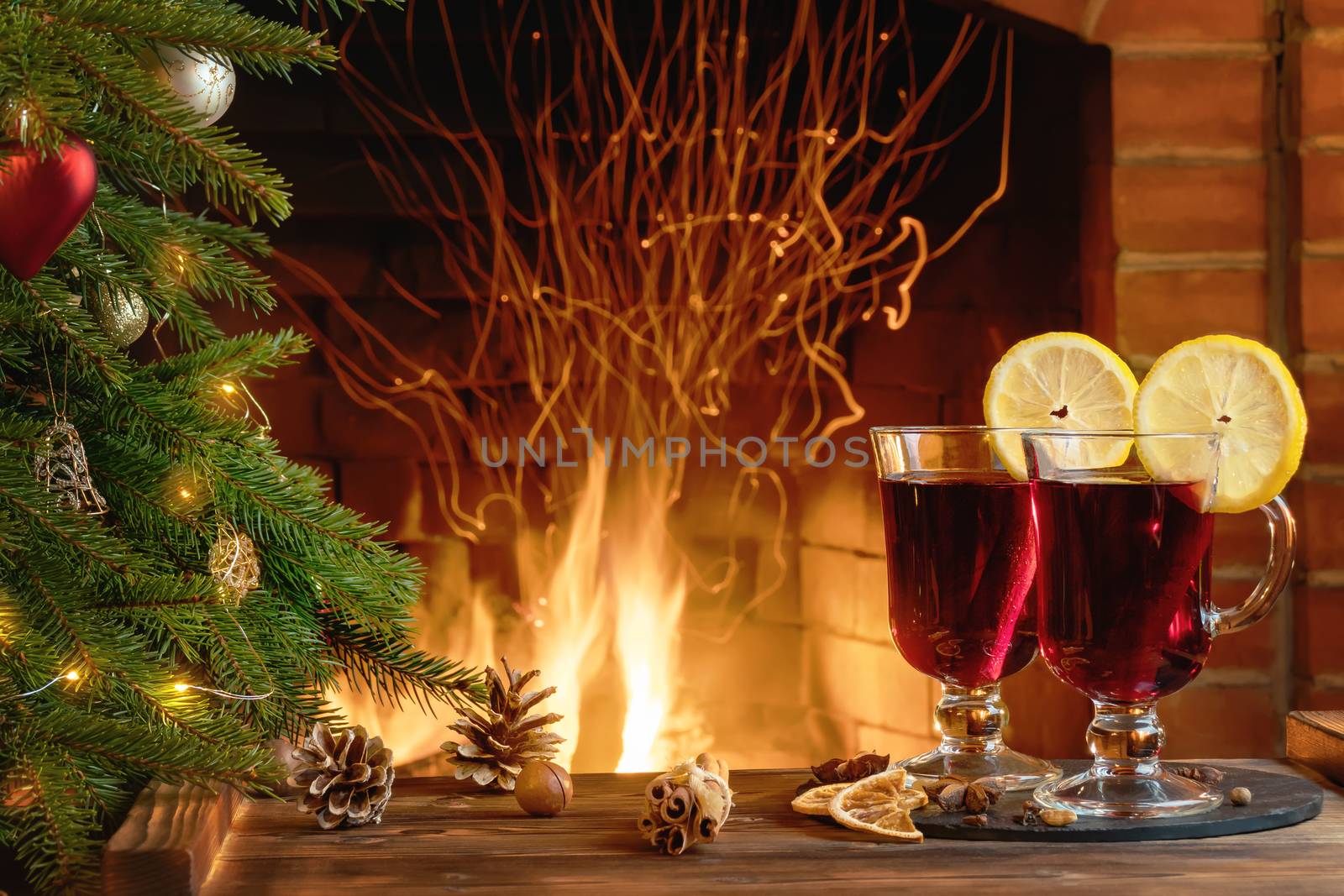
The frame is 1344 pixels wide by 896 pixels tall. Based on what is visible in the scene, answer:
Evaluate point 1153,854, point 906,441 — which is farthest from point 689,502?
point 1153,854

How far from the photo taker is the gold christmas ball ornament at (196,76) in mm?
843

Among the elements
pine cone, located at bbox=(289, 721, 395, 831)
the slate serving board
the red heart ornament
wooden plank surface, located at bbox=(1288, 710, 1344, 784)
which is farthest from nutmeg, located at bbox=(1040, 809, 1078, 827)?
the red heart ornament

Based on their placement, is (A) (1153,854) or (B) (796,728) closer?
A: (A) (1153,854)

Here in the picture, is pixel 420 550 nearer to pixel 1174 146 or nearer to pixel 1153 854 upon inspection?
pixel 1174 146

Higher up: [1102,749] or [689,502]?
[689,502]

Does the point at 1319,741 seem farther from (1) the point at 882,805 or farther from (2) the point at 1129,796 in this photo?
(1) the point at 882,805

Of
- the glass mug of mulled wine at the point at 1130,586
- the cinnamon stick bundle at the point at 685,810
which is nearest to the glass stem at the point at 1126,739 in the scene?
the glass mug of mulled wine at the point at 1130,586

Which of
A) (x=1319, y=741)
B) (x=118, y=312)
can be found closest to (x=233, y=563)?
(x=118, y=312)

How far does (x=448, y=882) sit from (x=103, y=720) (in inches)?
7.8

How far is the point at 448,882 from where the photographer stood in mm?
662

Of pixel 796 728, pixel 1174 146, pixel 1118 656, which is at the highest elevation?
pixel 1174 146

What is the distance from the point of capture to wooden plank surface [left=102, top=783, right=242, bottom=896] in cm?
64

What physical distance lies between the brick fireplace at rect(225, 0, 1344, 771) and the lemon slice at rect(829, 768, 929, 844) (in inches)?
33.3

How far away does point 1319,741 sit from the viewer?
87 cm
